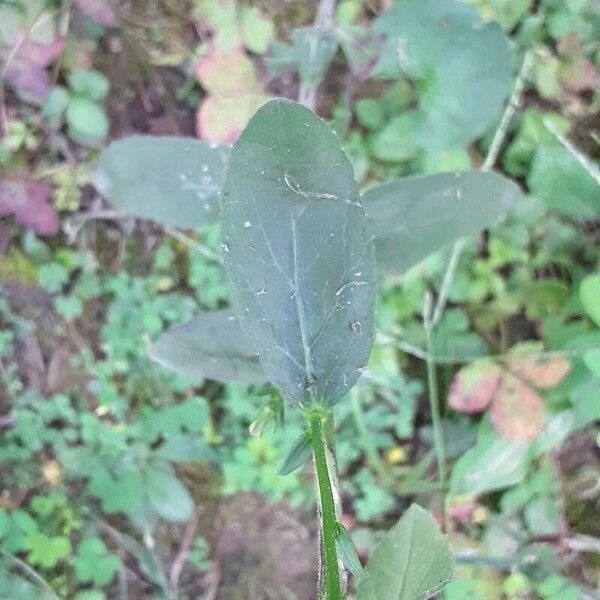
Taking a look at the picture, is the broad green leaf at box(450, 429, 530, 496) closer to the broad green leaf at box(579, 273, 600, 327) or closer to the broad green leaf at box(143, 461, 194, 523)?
the broad green leaf at box(579, 273, 600, 327)

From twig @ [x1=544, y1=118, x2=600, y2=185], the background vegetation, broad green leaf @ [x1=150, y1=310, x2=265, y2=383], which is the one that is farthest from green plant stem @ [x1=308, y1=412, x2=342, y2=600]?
twig @ [x1=544, y1=118, x2=600, y2=185]

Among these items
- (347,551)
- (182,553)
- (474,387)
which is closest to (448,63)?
(474,387)

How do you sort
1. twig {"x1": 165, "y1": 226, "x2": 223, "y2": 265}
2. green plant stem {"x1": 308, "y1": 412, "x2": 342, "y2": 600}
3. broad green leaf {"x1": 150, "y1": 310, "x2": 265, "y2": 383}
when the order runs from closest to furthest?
green plant stem {"x1": 308, "y1": 412, "x2": 342, "y2": 600}, broad green leaf {"x1": 150, "y1": 310, "x2": 265, "y2": 383}, twig {"x1": 165, "y1": 226, "x2": 223, "y2": 265}

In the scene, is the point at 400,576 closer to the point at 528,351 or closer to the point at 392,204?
the point at 392,204

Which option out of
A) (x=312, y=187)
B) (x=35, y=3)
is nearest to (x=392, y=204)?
(x=312, y=187)

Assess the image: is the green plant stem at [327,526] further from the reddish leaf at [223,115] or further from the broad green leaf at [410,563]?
the reddish leaf at [223,115]

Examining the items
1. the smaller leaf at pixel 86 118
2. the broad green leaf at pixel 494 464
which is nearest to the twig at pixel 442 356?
the broad green leaf at pixel 494 464

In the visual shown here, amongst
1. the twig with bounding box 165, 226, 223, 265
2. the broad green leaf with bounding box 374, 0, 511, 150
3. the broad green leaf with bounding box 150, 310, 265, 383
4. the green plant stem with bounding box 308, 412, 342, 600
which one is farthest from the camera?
the twig with bounding box 165, 226, 223, 265
